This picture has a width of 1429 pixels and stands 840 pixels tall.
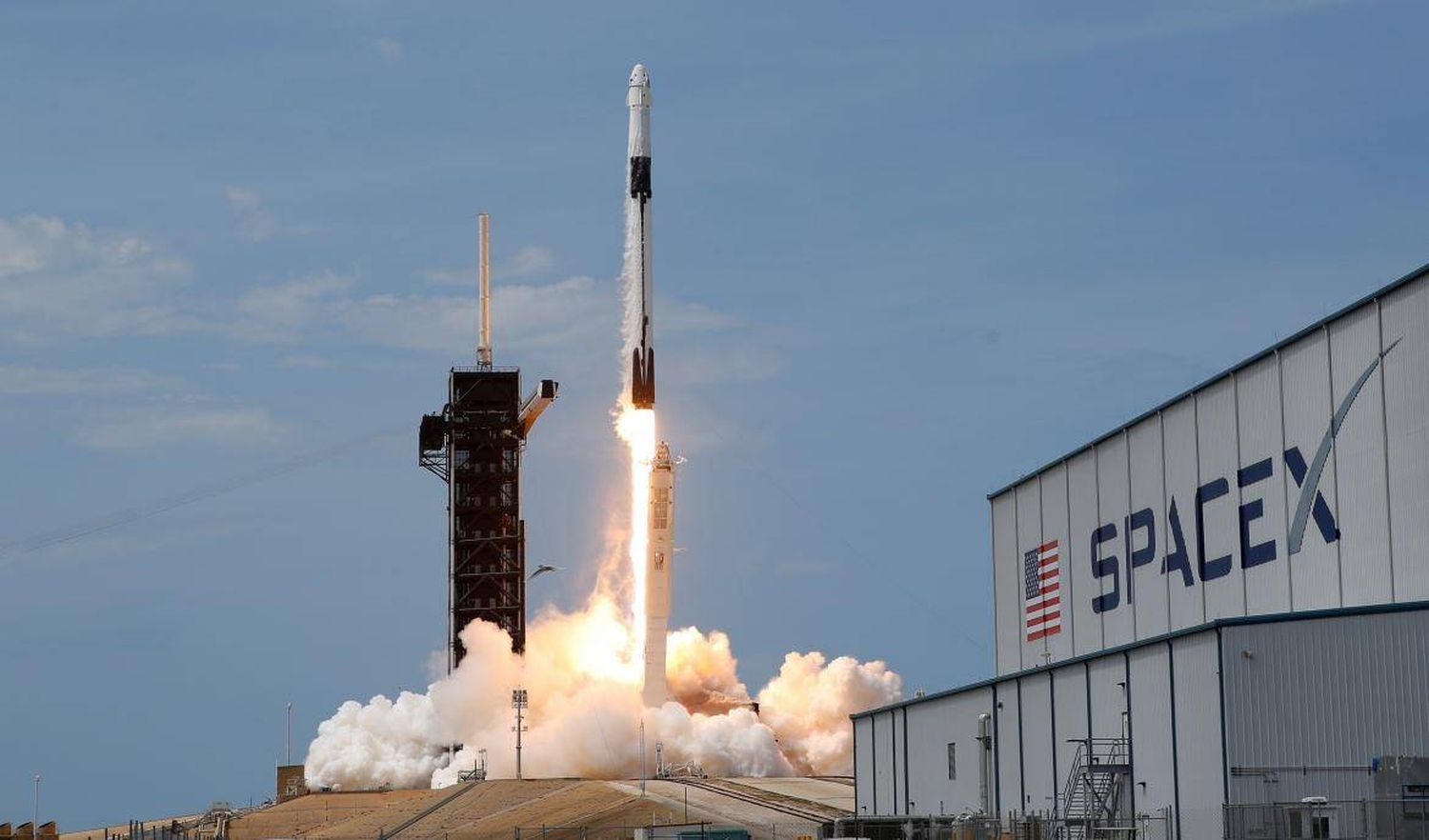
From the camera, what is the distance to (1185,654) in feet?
175

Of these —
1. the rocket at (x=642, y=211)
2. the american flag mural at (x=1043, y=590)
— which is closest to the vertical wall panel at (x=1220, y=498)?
the american flag mural at (x=1043, y=590)

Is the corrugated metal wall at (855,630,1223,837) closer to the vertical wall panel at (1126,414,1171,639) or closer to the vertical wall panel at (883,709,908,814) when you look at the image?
the vertical wall panel at (883,709,908,814)

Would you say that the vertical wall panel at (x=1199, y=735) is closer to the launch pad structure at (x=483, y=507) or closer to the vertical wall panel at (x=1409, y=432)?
the vertical wall panel at (x=1409, y=432)

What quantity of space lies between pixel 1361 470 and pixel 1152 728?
8689 millimetres

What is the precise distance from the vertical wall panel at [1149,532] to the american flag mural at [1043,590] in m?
7.29

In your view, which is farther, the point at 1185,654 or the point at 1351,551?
the point at 1351,551

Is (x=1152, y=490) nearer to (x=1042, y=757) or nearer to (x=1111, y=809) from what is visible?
(x=1042, y=757)

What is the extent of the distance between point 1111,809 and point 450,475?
6691 cm

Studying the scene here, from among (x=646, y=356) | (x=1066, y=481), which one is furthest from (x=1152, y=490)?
(x=646, y=356)

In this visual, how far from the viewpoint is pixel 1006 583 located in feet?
277

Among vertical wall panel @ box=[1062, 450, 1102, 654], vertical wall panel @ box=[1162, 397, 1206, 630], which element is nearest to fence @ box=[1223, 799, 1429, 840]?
vertical wall panel @ box=[1162, 397, 1206, 630]

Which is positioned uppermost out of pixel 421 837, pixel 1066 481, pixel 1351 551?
pixel 1066 481

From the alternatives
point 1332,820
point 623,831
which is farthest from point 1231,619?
point 623,831

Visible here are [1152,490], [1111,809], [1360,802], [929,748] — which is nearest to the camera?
[1360,802]
